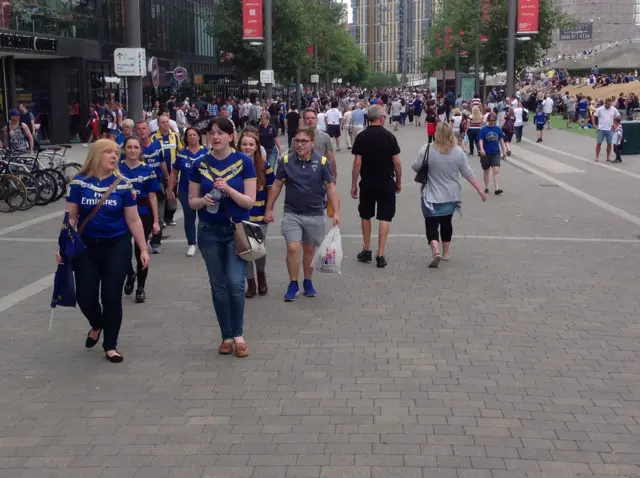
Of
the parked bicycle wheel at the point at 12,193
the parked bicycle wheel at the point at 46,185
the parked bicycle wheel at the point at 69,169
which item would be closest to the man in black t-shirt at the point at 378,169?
the parked bicycle wheel at the point at 12,193

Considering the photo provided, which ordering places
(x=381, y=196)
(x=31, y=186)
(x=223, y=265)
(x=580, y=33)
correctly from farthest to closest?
1. (x=580, y=33)
2. (x=31, y=186)
3. (x=381, y=196)
4. (x=223, y=265)

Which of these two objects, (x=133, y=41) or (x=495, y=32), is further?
(x=495, y=32)

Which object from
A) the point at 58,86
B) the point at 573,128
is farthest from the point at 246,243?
the point at 573,128

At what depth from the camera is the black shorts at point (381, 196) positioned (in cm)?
965

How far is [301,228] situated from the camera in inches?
318

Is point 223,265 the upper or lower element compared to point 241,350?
upper

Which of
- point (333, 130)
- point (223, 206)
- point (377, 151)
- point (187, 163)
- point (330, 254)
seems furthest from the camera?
point (333, 130)

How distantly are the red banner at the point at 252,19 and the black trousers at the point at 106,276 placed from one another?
28.3m

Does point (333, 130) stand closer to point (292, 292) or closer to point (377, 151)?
point (377, 151)

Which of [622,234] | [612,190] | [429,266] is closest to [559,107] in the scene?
[612,190]

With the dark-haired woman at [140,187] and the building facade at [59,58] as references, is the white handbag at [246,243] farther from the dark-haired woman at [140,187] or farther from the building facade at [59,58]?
the building facade at [59,58]

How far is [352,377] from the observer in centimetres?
594

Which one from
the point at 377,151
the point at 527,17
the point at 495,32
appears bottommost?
the point at 377,151

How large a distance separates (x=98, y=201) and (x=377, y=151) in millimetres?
4136
